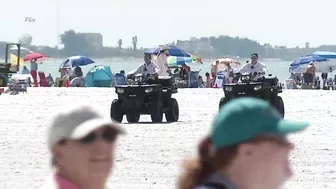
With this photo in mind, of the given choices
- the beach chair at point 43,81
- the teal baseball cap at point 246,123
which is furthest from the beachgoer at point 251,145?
the beach chair at point 43,81

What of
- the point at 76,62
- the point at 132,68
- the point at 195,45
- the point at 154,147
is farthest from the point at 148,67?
the point at 195,45

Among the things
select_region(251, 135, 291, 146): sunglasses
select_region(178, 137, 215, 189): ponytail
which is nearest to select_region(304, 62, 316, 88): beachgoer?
select_region(178, 137, 215, 189): ponytail

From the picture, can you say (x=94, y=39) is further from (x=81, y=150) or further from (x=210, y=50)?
(x=81, y=150)

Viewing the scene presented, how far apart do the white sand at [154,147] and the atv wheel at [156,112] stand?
40 cm

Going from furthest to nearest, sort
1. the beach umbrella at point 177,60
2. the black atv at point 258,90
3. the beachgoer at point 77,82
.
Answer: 1. the beach umbrella at point 177,60
2. the beachgoer at point 77,82
3. the black atv at point 258,90

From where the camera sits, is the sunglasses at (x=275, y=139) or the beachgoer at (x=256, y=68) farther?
the beachgoer at (x=256, y=68)

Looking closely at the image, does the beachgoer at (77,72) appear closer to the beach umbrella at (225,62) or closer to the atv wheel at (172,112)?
the beach umbrella at (225,62)

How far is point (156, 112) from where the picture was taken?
20797mm

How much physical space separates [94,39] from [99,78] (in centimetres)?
11290

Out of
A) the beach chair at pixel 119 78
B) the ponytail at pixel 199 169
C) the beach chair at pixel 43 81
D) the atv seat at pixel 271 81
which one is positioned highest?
the ponytail at pixel 199 169

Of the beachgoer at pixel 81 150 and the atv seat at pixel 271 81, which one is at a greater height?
the beachgoer at pixel 81 150

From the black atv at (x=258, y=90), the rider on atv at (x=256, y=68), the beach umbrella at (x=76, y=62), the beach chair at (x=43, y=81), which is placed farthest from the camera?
the beach umbrella at (x=76, y=62)

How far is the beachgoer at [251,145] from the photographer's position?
3.60m

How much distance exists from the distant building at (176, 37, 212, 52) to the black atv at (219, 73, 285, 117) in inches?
4622
